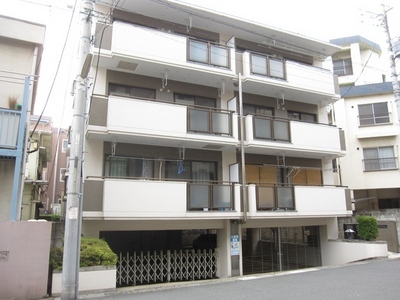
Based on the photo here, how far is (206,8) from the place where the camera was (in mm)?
13094

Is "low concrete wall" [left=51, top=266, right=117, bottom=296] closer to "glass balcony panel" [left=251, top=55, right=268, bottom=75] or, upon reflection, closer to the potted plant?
the potted plant

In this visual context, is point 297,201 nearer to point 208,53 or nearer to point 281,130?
point 281,130

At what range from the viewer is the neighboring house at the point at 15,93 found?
8305 mm

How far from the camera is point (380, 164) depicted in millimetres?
18781

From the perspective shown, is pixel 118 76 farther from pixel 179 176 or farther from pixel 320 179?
pixel 320 179

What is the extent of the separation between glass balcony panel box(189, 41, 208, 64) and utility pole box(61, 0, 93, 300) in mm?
5158

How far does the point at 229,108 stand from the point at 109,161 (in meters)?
5.15

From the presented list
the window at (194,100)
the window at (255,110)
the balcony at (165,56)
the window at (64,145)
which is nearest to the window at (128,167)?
the window at (194,100)

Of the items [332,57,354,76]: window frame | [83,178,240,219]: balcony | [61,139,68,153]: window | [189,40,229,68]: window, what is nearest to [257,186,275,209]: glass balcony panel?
[83,178,240,219]: balcony

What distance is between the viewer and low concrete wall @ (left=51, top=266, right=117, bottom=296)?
764cm

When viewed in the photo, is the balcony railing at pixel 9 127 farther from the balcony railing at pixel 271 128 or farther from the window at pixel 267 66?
the window at pixel 267 66

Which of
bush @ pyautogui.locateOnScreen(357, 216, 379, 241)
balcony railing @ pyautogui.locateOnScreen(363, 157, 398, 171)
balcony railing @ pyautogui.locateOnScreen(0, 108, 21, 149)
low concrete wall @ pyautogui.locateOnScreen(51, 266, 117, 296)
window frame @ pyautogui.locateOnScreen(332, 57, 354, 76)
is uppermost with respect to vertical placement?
window frame @ pyautogui.locateOnScreen(332, 57, 354, 76)

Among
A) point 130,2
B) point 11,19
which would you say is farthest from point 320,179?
point 11,19

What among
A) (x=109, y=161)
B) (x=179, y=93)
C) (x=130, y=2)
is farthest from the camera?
(x=179, y=93)
